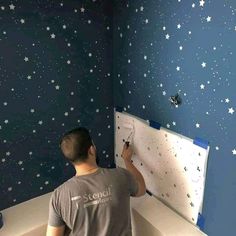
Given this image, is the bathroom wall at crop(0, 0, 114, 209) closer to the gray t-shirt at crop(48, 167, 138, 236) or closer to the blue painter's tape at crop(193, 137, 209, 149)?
the gray t-shirt at crop(48, 167, 138, 236)

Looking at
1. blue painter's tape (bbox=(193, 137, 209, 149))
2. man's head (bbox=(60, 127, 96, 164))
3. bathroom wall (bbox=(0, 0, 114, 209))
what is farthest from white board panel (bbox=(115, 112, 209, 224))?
man's head (bbox=(60, 127, 96, 164))

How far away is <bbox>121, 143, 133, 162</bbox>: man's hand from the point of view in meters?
1.62

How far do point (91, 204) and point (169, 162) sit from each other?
0.48 meters

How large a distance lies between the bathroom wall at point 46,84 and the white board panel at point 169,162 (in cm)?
24

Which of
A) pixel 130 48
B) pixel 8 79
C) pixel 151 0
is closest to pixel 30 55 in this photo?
pixel 8 79

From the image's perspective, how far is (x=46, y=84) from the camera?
4.91 feet

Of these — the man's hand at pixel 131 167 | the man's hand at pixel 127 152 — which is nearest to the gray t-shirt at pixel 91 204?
the man's hand at pixel 131 167

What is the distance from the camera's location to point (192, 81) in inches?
49.7

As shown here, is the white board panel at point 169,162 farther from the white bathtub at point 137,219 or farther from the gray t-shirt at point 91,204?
the gray t-shirt at point 91,204

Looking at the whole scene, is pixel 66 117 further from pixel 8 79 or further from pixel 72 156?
pixel 72 156

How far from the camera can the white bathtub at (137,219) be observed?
1407 mm

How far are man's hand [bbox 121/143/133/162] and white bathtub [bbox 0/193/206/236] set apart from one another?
23cm

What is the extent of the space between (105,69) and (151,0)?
0.46 meters

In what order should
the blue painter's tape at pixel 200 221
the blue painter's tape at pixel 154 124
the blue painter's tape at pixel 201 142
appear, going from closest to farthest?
the blue painter's tape at pixel 201 142, the blue painter's tape at pixel 200 221, the blue painter's tape at pixel 154 124
